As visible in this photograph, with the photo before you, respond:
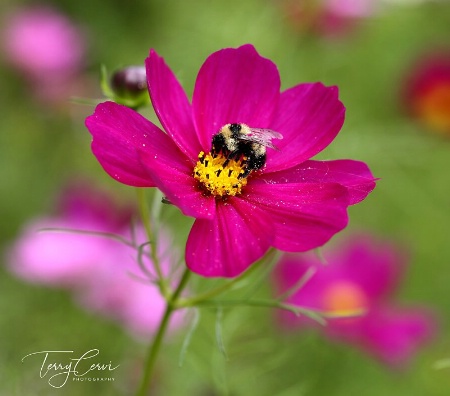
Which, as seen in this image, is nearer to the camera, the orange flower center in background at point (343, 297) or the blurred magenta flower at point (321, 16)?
the orange flower center in background at point (343, 297)

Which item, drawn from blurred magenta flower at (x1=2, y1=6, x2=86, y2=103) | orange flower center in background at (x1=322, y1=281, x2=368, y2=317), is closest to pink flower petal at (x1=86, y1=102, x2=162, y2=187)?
orange flower center in background at (x1=322, y1=281, x2=368, y2=317)

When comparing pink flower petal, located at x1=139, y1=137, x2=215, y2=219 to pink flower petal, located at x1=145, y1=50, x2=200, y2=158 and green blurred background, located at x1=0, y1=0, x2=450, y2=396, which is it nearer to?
pink flower petal, located at x1=145, y1=50, x2=200, y2=158

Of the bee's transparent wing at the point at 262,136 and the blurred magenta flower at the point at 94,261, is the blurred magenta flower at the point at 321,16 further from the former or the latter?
the bee's transparent wing at the point at 262,136

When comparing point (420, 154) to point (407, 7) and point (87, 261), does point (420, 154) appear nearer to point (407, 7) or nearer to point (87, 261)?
point (407, 7)

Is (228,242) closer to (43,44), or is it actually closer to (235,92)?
(235,92)

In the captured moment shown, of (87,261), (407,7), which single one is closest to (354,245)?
(87,261)
